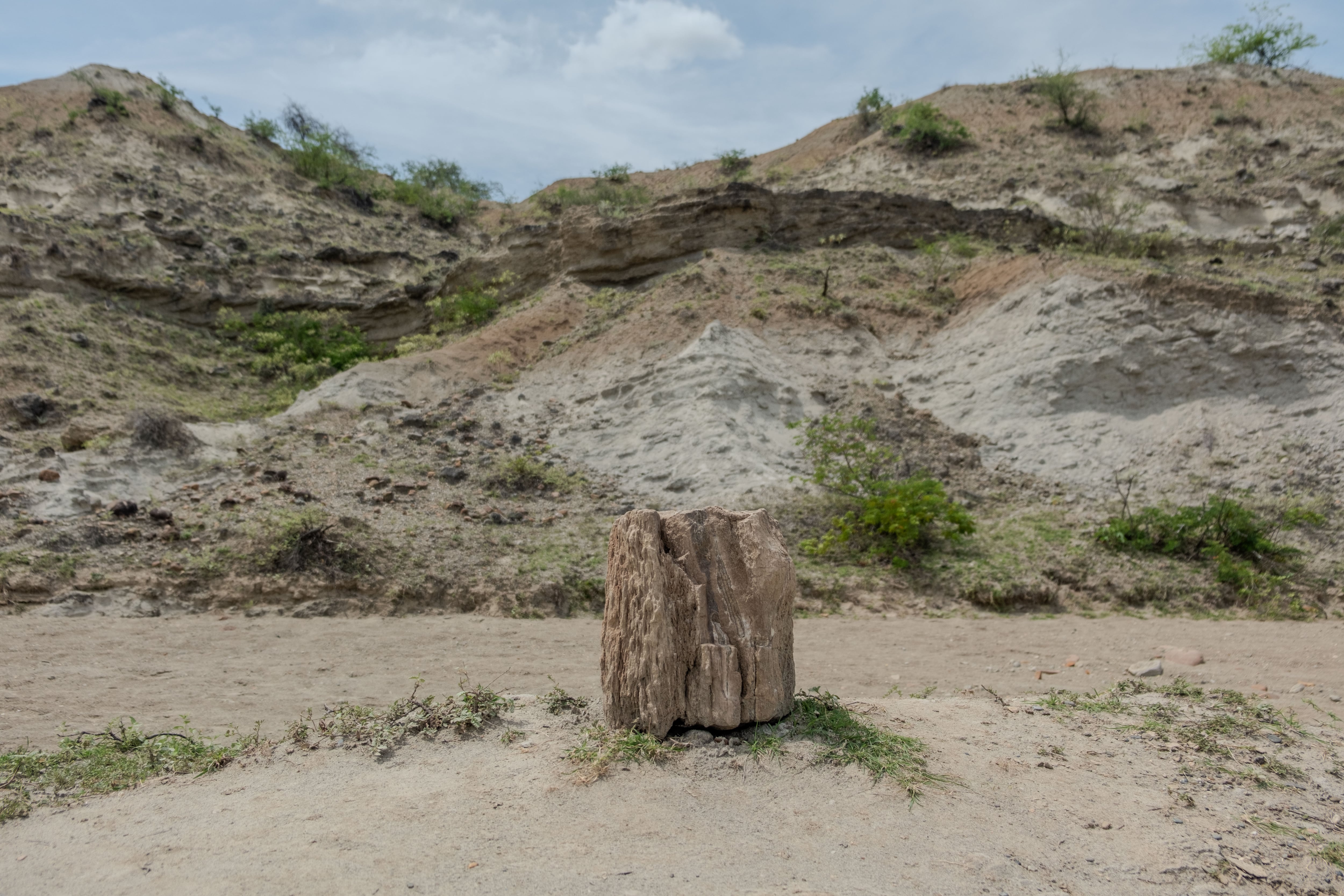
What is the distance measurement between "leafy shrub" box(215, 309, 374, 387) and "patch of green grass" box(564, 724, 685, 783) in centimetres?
1485

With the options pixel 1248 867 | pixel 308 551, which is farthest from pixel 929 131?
pixel 1248 867

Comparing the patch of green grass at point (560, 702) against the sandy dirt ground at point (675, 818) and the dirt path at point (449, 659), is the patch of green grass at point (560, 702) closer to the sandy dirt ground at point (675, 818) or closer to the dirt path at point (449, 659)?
the sandy dirt ground at point (675, 818)

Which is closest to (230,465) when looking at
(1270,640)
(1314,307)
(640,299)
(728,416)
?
(728,416)

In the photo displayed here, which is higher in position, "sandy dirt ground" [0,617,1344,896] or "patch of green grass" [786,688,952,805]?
"patch of green grass" [786,688,952,805]

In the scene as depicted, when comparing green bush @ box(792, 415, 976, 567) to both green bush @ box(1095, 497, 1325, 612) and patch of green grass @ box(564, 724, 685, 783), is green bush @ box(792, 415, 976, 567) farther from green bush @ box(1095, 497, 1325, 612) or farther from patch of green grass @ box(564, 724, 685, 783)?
patch of green grass @ box(564, 724, 685, 783)

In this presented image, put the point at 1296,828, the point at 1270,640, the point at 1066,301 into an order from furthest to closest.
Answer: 1. the point at 1066,301
2. the point at 1270,640
3. the point at 1296,828

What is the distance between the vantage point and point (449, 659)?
664 centimetres

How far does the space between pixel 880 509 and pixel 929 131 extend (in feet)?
56.6

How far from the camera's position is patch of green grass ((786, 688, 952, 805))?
3.58m

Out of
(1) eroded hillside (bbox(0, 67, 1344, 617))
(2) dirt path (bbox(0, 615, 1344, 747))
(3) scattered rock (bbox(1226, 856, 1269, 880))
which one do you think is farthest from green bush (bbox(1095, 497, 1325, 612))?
(3) scattered rock (bbox(1226, 856, 1269, 880))

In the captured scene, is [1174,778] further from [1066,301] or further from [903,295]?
[903,295]

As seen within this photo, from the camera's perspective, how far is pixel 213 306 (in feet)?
59.3

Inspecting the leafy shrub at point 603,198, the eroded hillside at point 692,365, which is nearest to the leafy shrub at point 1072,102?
the eroded hillside at point 692,365

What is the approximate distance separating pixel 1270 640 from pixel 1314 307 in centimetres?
739
